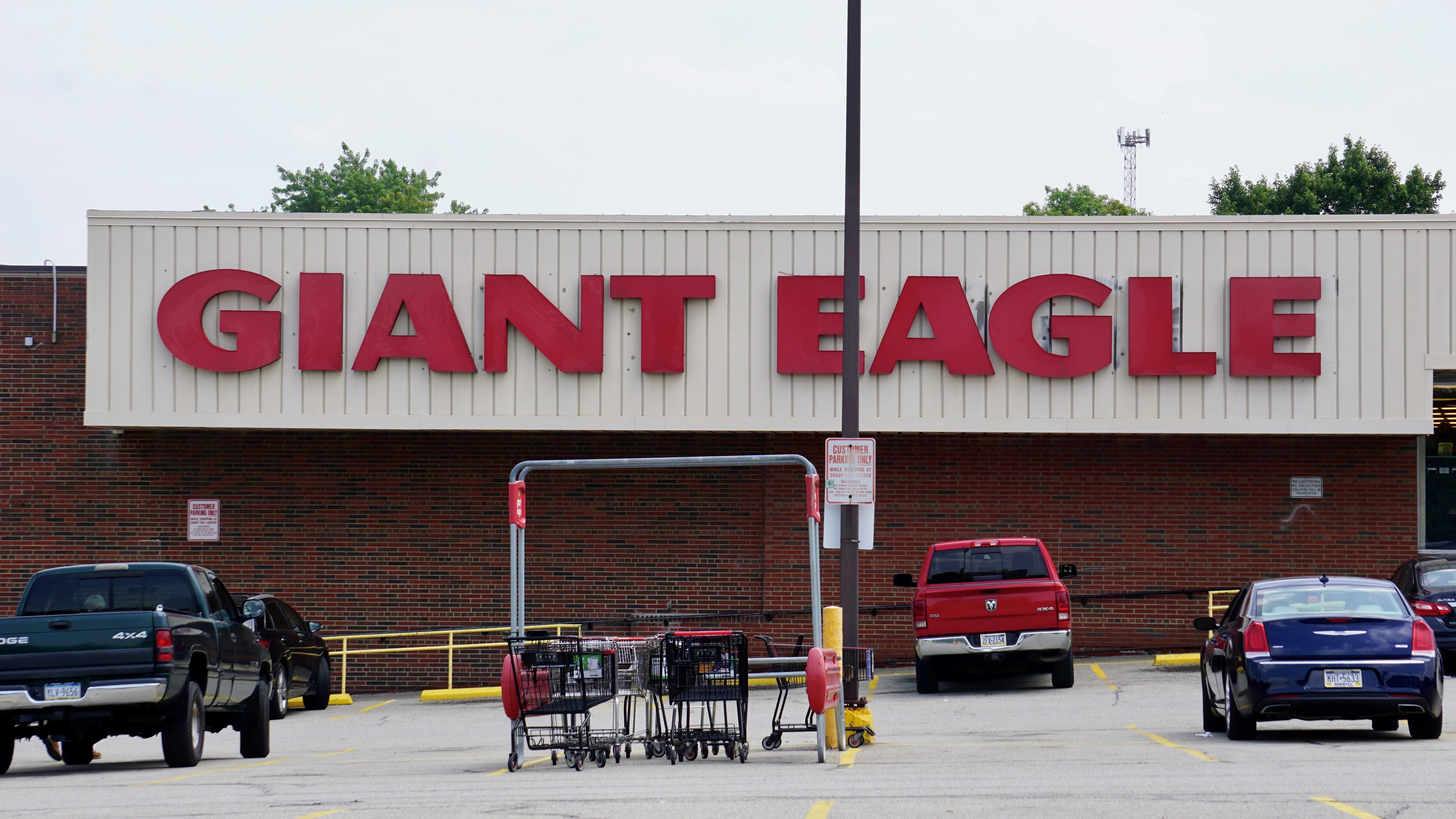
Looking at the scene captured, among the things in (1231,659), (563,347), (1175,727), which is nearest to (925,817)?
(1231,659)

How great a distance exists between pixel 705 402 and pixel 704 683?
1003 centimetres

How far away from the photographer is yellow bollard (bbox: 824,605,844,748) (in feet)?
44.7

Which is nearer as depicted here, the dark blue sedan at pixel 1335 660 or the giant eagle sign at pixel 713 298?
the dark blue sedan at pixel 1335 660

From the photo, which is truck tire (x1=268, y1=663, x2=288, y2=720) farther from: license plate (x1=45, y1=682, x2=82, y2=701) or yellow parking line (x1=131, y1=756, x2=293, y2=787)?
license plate (x1=45, y1=682, x2=82, y2=701)

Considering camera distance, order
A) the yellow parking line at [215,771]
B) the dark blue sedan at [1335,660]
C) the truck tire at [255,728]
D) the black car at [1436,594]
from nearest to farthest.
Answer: the yellow parking line at [215,771]
the dark blue sedan at [1335,660]
the truck tire at [255,728]
the black car at [1436,594]

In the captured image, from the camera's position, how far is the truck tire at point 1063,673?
20.1 metres

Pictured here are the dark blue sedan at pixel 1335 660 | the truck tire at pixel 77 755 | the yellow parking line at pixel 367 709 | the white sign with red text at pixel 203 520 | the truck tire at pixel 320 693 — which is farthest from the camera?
the white sign with red text at pixel 203 520

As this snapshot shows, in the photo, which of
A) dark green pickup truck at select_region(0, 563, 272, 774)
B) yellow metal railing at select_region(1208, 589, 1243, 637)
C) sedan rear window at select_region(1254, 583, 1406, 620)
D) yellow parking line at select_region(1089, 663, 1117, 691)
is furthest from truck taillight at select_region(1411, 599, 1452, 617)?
dark green pickup truck at select_region(0, 563, 272, 774)

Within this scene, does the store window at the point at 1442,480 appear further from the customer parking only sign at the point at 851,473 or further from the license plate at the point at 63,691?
the license plate at the point at 63,691

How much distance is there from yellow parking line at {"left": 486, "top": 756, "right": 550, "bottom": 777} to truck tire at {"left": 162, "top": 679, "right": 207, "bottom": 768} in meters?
2.60

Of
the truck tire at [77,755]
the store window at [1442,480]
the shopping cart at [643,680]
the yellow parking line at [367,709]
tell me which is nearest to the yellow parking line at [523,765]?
the shopping cart at [643,680]

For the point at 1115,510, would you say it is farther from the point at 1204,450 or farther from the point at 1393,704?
the point at 1393,704

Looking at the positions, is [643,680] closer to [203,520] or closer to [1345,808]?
[1345,808]

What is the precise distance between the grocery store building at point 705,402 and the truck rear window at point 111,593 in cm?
867
